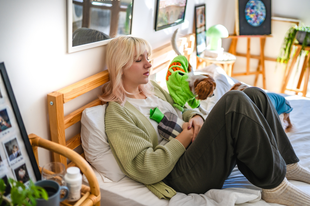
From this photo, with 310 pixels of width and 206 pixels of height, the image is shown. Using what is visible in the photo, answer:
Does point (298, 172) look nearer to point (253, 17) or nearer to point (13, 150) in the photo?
point (13, 150)

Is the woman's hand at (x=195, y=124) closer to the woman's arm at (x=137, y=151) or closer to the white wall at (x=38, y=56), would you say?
the woman's arm at (x=137, y=151)

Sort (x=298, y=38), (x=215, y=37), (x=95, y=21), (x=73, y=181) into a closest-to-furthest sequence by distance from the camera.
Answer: (x=73, y=181)
(x=95, y=21)
(x=215, y=37)
(x=298, y=38)

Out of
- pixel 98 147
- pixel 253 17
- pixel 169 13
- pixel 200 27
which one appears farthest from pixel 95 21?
pixel 253 17

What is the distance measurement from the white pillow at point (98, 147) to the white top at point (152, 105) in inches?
9.4

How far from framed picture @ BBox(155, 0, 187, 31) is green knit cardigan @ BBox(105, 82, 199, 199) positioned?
35.0 inches

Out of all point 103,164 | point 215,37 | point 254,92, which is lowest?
point 103,164

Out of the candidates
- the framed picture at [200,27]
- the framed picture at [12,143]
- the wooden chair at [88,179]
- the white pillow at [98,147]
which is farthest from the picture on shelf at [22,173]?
the framed picture at [200,27]

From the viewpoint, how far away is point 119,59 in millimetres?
1342

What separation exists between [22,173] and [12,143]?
106 millimetres

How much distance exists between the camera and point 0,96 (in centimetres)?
86

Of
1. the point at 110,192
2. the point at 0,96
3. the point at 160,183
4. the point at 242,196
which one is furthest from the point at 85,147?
the point at 242,196

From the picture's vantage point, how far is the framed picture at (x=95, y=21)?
1.14 m

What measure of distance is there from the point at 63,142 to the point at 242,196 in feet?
2.57

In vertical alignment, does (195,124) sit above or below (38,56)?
below
